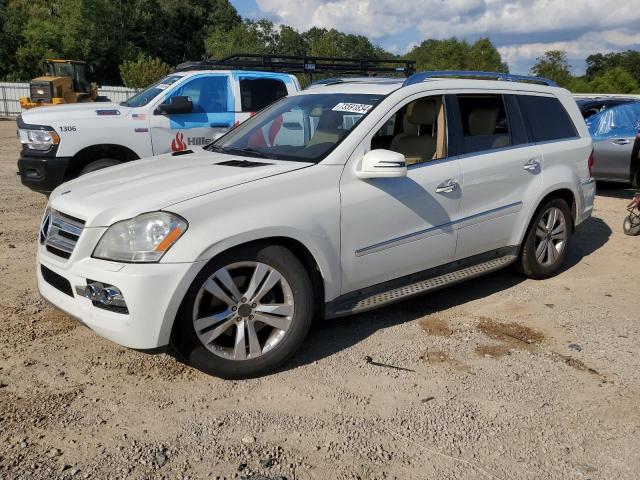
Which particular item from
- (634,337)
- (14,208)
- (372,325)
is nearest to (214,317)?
(372,325)

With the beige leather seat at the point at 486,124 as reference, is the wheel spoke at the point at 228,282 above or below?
below

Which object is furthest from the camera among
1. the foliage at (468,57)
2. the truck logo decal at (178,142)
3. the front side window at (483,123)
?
the foliage at (468,57)

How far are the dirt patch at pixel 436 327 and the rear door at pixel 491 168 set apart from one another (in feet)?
1.66

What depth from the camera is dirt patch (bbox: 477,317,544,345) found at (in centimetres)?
430

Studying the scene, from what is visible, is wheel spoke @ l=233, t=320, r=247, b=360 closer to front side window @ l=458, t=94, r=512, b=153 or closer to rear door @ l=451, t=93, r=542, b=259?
rear door @ l=451, t=93, r=542, b=259

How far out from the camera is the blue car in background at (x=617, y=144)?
Answer: 9234 millimetres

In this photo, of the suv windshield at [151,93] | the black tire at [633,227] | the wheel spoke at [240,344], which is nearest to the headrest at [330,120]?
the wheel spoke at [240,344]

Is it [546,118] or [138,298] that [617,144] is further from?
[138,298]

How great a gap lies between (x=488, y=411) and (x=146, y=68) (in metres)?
41.4

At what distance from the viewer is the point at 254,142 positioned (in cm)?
460

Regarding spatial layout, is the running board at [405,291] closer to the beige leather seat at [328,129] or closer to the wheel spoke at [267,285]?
the wheel spoke at [267,285]

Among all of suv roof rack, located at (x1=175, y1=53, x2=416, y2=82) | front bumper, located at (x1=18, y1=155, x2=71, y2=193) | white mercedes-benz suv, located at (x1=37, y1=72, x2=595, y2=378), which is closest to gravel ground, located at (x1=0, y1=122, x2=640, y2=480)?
white mercedes-benz suv, located at (x1=37, y1=72, x2=595, y2=378)

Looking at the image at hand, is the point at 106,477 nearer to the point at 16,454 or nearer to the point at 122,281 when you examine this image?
the point at 16,454

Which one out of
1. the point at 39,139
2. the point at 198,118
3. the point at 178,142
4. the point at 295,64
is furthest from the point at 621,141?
the point at 39,139
